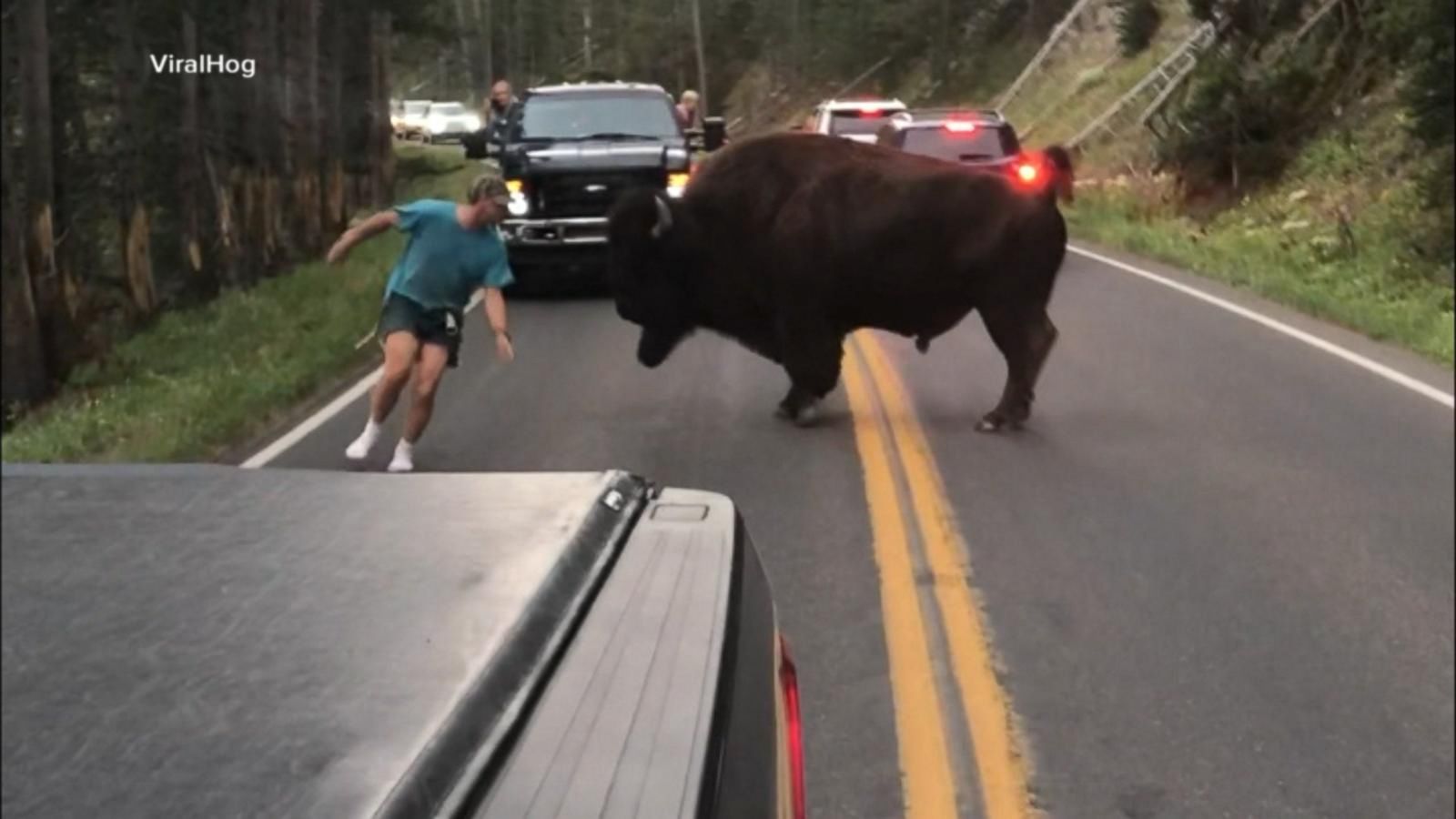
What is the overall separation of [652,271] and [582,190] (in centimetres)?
82

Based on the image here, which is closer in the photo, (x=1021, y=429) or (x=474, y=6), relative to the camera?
(x=474, y=6)

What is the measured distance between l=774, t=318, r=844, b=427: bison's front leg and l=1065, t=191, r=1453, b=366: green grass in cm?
487

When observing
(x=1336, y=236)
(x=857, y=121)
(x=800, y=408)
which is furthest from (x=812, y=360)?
(x=1336, y=236)

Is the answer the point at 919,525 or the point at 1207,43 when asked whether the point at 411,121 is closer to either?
the point at 919,525

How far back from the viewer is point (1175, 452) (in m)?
10.8

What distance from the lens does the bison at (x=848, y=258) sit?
8.88 meters

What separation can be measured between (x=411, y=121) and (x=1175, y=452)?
19.0 ft

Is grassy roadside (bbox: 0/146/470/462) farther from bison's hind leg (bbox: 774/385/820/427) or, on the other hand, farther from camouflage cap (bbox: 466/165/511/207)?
bison's hind leg (bbox: 774/385/820/427)

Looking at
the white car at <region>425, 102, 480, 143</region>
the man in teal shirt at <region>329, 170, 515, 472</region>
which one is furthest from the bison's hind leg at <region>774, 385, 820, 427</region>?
the man in teal shirt at <region>329, 170, 515, 472</region>

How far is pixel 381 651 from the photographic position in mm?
2842

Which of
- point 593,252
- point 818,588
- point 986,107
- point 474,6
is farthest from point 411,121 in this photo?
point 986,107

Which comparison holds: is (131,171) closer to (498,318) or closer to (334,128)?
(334,128)

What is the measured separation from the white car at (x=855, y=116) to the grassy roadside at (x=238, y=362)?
100 inches

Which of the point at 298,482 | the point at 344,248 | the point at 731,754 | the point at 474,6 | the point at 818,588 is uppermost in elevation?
the point at 474,6
